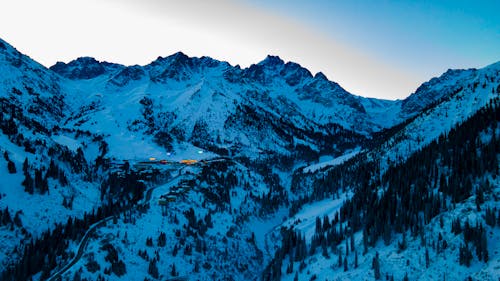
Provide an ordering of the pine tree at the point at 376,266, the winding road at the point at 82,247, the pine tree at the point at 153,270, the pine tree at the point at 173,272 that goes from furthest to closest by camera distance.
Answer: the pine tree at the point at 173,272 → the pine tree at the point at 153,270 → the winding road at the point at 82,247 → the pine tree at the point at 376,266

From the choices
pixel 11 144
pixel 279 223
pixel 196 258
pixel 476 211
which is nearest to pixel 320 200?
pixel 279 223

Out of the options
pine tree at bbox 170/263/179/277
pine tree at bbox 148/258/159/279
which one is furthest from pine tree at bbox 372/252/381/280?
pine tree at bbox 148/258/159/279

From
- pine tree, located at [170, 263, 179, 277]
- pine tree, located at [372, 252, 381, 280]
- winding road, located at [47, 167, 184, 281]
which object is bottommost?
pine tree, located at [170, 263, 179, 277]

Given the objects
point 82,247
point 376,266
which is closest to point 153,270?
point 82,247

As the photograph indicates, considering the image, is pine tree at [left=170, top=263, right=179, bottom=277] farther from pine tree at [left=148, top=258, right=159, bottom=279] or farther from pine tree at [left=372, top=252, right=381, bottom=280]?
pine tree at [left=372, top=252, right=381, bottom=280]

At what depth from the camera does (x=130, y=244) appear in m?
98.6

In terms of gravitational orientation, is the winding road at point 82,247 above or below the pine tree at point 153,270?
above

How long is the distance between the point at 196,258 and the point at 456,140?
284 feet

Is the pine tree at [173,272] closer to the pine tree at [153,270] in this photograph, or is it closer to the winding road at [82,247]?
the pine tree at [153,270]

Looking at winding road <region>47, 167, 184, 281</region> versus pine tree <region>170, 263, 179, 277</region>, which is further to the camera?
pine tree <region>170, 263, 179, 277</region>

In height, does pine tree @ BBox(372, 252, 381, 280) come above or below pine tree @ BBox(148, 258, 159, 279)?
above

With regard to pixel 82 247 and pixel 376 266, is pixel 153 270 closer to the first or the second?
pixel 82 247

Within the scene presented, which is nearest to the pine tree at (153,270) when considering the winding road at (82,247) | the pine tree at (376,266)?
the winding road at (82,247)

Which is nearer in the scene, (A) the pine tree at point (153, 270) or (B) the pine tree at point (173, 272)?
(A) the pine tree at point (153, 270)
